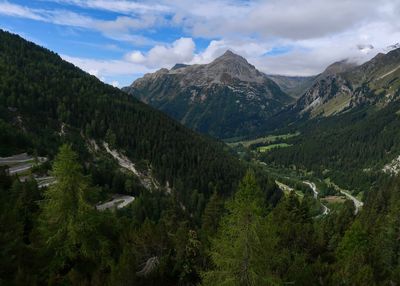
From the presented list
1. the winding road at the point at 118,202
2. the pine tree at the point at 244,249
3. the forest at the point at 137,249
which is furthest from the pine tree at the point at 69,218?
the winding road at the point at 118,202

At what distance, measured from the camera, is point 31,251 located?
3578 cm

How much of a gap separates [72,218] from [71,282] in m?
7.31

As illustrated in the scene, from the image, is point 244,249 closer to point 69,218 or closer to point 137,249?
point 69,218

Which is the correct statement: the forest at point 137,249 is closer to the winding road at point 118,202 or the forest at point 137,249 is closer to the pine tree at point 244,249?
the pine tree at point 244,249

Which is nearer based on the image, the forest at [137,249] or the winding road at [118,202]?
the forest at [137,249]

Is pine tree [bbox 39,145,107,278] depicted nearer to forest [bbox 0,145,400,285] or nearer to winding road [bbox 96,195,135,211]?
forest [bbox 0,145,400,285]

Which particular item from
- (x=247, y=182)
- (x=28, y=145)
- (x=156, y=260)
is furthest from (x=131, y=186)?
(x=247, y=182)

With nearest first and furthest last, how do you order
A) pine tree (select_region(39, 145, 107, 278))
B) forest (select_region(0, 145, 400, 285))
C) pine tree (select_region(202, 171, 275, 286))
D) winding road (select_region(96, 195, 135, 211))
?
A: pine tree (select_region(202, 171, 275, 286)), forest (select_region(0, 145, 400, 285)), pine tree (select_region(39, 145, 107, 278)), winding road (select_region(96, 195, 135, 211))

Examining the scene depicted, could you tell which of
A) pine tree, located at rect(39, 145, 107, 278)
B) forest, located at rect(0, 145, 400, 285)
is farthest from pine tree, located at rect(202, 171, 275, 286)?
pine tree, located at rect(39, 145, 107, 278)

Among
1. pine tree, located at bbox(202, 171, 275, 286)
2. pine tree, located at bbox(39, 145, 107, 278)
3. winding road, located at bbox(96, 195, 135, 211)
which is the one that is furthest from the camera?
winding road, located at bbox(96, 195, 135, 211)

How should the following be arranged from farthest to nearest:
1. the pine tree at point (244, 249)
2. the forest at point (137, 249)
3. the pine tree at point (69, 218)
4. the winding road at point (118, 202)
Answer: the winding road at point (118, 202) → the pine tree at point (69, 218) → the forest at point (137, 249) → the pine tree at point (244, 249)

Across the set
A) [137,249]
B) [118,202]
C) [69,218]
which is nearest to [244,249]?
[69,218]

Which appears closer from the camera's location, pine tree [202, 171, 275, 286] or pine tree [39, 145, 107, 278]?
pine tree [202, 171, 275, 286]

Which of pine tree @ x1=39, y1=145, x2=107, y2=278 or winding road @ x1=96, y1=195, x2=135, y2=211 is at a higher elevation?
pine tree @ x1=39, y1=145, x2=107, y2=278
